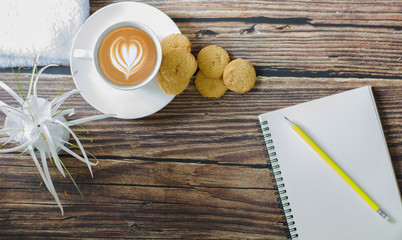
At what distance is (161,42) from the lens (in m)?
0.81

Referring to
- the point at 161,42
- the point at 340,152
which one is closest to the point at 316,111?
the point at 340,152

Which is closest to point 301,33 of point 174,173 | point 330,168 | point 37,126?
point 330,168

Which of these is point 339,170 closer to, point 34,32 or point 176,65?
point 176,65

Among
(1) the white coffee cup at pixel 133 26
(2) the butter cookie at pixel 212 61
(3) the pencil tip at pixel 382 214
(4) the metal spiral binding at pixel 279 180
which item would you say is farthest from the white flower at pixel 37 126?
(3) the pencil tip at pixel 382 214

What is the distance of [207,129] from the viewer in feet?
2.89

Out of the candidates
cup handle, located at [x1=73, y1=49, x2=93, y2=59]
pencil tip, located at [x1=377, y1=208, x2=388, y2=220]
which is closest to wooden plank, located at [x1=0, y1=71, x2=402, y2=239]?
cup handle, located at [x1=73, y1=49, x2=93, y2=59]

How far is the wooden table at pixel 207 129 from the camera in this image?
88 cm

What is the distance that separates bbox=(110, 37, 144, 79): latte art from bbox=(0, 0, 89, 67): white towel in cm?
15

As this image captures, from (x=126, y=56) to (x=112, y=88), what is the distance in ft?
0.27

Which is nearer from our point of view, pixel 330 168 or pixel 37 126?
pixel 37 126

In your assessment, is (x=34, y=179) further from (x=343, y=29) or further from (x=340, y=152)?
(x=343, y=29)

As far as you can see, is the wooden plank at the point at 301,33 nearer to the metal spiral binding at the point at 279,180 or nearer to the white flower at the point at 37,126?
the metal spiral binding at the point at 279,180

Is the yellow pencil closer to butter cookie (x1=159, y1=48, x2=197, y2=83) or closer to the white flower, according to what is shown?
butter cookie (x1=159, y1=48, x2=197, y2=83)

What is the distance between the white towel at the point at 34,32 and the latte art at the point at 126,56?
0.15 metres
